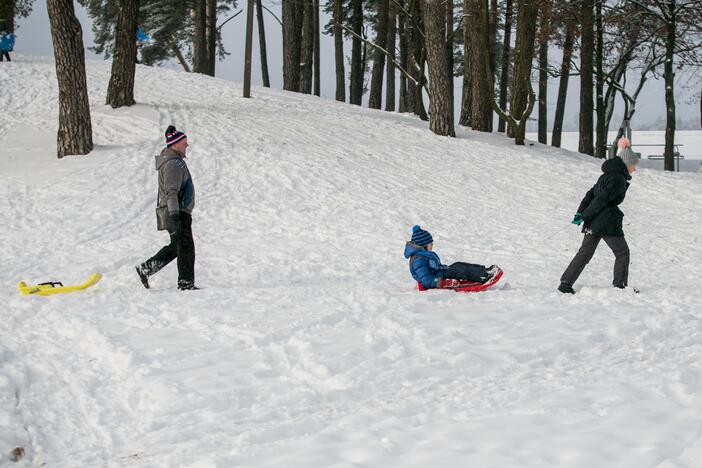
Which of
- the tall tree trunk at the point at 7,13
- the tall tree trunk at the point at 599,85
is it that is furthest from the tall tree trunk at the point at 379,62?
the tall tree trunk at the point at 7,13

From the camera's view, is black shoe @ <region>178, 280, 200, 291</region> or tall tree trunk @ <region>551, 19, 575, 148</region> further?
tall tree trunk @ <region>551, 19, 575, 148</region>

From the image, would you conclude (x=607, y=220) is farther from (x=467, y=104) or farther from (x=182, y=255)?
(x=467, y=104)

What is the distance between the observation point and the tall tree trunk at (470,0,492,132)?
60.5 feet

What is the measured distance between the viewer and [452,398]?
4.18 m

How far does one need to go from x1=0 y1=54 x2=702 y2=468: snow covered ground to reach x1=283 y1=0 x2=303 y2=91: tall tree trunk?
1134 cm

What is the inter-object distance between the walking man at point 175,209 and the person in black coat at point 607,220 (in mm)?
3952

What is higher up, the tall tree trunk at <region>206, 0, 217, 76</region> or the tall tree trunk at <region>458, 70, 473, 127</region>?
the tall tree trunk at <region>206, 0, 217, 76</region>

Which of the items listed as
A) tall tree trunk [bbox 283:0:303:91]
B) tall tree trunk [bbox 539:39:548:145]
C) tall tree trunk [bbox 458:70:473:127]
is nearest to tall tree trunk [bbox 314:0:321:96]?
tall tree trunk [bbox 283:0:303:91]

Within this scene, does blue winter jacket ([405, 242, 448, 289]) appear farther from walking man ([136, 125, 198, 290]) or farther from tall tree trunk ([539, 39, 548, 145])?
tall tree trunk ([539, 39, 548, 145])

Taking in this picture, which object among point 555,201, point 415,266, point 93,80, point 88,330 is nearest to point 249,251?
point 415,266

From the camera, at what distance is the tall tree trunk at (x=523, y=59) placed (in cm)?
1714

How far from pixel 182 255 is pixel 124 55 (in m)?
9.95

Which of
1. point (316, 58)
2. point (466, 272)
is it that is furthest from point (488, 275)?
point (316, 58)

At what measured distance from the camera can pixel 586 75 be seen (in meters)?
21.1
